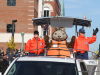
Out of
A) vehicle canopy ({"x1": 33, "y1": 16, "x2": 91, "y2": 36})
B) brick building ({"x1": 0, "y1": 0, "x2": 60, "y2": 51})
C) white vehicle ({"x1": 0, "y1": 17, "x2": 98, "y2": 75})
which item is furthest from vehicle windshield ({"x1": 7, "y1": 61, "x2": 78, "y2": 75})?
brick building ({"x1": 0, "y1": 0, "x2": 60, "y2": 51})

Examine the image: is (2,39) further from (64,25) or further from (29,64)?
(29,64)

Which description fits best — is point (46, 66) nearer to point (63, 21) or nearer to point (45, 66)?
point (45, 66)

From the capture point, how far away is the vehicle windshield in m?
5.63

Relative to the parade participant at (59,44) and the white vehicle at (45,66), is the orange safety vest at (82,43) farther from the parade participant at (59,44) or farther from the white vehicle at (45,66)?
the white vehicle at (45,66)

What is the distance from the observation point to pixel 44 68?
5.75m

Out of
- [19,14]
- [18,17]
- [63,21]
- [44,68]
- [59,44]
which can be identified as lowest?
[44,68]

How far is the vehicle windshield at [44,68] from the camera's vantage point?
563cm

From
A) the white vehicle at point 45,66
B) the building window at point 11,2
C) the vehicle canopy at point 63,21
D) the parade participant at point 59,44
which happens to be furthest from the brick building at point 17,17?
the white vehicle at point 45,66

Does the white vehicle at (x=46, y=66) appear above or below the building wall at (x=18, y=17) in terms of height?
below

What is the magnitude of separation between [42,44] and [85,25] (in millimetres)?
2386

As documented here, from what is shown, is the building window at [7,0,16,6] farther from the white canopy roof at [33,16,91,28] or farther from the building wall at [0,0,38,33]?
the white canopy roof at [33,16,91,28]

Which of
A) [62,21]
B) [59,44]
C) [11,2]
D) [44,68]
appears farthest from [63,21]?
[11,2]

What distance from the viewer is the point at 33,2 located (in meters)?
39.8

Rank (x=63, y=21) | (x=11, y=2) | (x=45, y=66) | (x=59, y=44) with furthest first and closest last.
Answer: (x=11, y=2)
(x=63, y=21)
(x=59, y=44)
(x=45, y=66)
